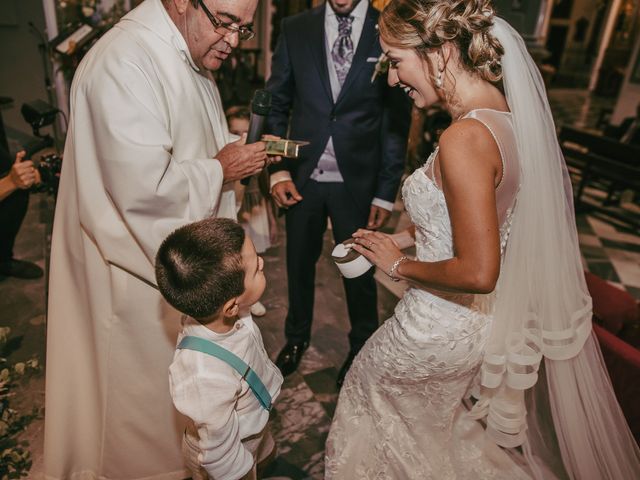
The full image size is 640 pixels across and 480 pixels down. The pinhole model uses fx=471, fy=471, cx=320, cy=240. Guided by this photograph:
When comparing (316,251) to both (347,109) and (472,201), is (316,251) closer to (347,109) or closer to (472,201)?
(347,109)

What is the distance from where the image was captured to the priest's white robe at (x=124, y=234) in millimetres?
1497

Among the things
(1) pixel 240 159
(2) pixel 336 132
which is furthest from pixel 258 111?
(2) pixel 336 132

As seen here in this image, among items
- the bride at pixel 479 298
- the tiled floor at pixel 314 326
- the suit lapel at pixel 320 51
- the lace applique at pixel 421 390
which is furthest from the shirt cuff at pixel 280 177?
the tiled floor at pixel 314 326

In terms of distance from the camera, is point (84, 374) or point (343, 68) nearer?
point (84, 374)

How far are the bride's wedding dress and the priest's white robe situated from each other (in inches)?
27.7

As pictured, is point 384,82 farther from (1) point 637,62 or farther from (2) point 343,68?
(1) point 637,62

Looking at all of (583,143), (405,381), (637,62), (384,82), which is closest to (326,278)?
(384,82)

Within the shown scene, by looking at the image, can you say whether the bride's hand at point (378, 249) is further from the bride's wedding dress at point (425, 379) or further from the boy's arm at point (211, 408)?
the boy's arm at point (211, 408)

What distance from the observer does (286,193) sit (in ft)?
8.13

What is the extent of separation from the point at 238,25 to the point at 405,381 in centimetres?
141

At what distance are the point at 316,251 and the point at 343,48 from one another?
42.4 inches

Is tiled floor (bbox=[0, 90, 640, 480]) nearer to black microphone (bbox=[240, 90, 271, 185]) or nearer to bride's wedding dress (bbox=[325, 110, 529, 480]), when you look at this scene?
bride's wedding dress (bbox=[325, 110, 529, 480])

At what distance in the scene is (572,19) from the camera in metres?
18.6

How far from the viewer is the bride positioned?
1.40 meters
